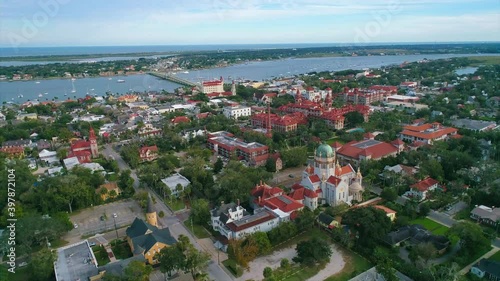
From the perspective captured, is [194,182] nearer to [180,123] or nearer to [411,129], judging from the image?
[180,123]

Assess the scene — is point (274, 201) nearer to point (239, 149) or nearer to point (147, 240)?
point (147, 240)

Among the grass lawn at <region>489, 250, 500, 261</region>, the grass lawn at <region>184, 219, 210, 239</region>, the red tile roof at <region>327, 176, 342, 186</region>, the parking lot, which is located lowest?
→ the parking lot

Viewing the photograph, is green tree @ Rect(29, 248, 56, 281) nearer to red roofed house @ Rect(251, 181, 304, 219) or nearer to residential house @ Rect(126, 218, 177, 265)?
residential house @ Rect(126, 218, 177, 265)

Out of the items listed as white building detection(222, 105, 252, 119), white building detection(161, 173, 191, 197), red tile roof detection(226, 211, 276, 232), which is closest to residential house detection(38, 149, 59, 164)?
white building detection(161, 173, 191, 197)

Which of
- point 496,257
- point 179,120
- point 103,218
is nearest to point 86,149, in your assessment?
point 179,120

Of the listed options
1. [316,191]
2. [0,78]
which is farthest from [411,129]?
[0,78]

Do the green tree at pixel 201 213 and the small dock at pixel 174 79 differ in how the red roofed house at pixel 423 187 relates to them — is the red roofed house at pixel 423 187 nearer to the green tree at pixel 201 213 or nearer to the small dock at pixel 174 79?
the green tree at pixel 201 213
